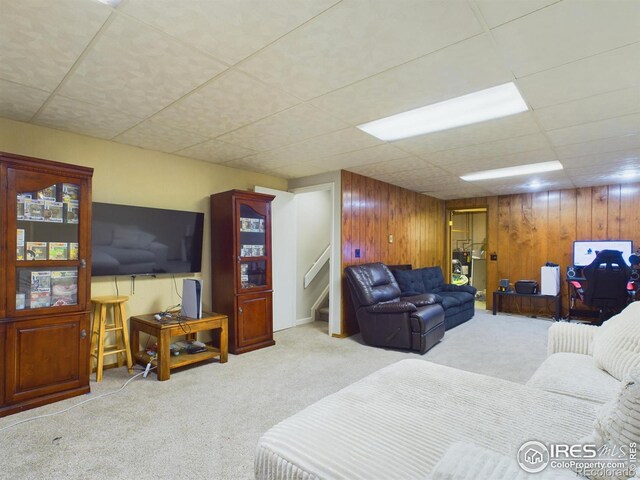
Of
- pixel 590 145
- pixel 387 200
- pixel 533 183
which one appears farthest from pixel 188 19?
pixel 533 183

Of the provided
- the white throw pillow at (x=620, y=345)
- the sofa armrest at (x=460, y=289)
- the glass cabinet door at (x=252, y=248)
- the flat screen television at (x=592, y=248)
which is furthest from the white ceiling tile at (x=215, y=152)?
the flat screen television at (x=592, y=248)

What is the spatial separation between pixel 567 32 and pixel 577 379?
1.80 meters

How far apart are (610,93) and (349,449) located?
2.86 metres

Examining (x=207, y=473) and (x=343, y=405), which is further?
(x=207, y=473)

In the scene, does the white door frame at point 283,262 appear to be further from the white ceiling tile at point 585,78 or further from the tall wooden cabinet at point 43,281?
the white ceiling tile at point 585,78

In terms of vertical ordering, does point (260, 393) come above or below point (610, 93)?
below

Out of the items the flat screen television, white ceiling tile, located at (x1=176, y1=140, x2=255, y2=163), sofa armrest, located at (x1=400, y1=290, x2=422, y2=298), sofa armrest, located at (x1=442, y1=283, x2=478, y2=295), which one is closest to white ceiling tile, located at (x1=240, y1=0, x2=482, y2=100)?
white ceiling tile, located at (x1=176, y1=140, x2=255, y2=163)

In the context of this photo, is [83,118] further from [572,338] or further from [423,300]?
[572,338]

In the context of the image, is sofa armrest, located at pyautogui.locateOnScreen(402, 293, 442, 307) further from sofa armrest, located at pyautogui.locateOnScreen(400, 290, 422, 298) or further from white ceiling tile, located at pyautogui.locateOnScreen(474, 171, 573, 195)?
white ceiling tile, located at pyautogui.locateOnScreen(474, 171, 573, 195)

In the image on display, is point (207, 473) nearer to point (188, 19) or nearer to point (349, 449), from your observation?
point (349, 449)

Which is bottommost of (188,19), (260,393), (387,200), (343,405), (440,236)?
(260,393)

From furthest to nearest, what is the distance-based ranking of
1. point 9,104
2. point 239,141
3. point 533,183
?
point 533,183
point 239,141
point 9,104

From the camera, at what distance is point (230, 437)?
7.16 feet

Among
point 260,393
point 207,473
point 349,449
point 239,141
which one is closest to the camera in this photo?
point 349,449
